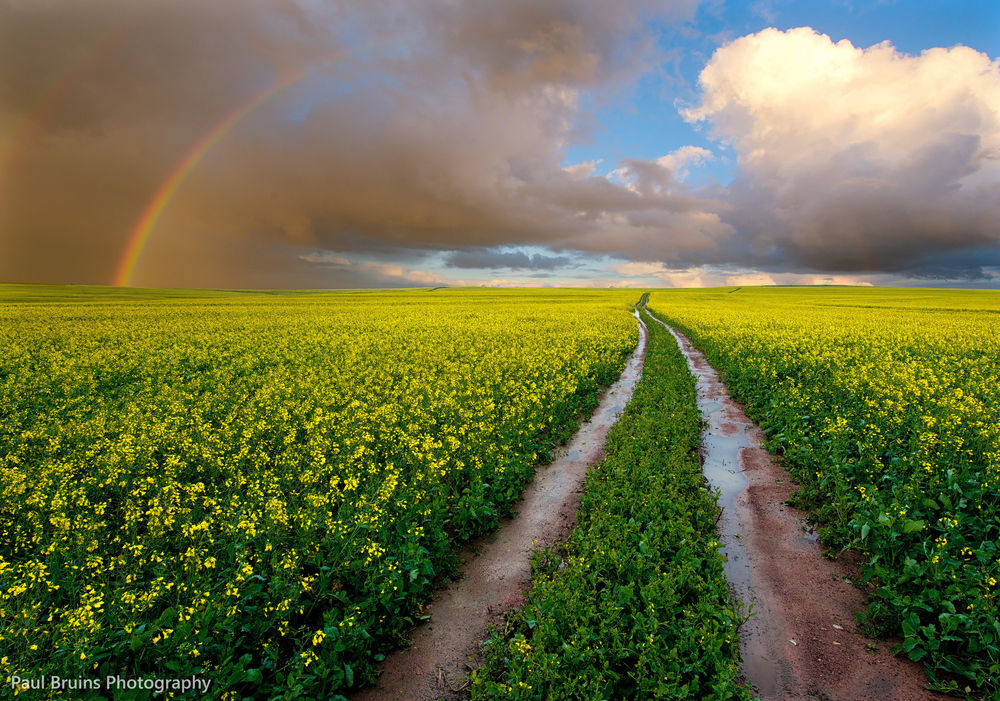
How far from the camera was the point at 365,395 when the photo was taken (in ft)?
40.7

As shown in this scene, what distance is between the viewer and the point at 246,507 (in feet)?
20.6

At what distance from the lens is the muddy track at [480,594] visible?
4555 mm

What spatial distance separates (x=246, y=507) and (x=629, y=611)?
17.4 ft

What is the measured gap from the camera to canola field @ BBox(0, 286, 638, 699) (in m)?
4.15

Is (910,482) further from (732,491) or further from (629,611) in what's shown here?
(629,611)

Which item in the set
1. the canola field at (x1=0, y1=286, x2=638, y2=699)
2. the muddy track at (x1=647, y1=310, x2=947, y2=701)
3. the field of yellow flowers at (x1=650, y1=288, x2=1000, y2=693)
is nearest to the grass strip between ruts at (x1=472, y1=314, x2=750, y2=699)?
the muddy track at (x1=647, y1=310, x2=947, y2=701)

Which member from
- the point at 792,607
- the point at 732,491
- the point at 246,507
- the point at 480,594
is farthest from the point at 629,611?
the point at 246,507

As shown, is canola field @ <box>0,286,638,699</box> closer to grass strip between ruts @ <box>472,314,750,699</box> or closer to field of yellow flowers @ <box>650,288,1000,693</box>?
grass strip between ruts @ <box>472,314,750,699</box>

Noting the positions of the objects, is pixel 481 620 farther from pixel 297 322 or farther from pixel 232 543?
pixel 297 322

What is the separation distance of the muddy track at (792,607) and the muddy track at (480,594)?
102 inches

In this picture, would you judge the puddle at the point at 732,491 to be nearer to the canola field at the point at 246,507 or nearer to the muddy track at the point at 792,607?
the muddy track at the point at 792,607

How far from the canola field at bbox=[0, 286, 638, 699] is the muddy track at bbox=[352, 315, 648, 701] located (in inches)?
9.6

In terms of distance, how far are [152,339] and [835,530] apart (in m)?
29.0

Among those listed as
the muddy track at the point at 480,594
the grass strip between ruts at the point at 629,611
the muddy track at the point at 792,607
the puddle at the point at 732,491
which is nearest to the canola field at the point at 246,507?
the muddy track at the point at 480,594
